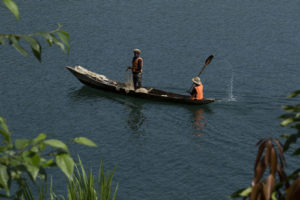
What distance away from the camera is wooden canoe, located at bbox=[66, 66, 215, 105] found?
915 inches

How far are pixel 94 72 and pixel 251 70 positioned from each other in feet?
26.3

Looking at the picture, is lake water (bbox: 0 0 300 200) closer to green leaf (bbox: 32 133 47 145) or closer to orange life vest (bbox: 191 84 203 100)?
orange life vest (bbox: 191 84 203 100)

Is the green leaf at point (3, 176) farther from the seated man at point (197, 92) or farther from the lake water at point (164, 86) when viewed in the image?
the seated man at point (197, 92)

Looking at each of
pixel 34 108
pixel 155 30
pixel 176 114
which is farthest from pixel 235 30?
pixel 34 108

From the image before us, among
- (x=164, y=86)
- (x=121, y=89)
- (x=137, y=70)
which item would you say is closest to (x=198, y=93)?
(x=164, y=86)

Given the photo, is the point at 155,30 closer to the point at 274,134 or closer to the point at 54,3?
the point at 54,3

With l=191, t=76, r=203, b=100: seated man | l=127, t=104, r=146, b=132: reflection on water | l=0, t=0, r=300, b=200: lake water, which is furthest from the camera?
l=191, t=76, r=203, b=100: seated man

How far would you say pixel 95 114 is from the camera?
23.0 meters

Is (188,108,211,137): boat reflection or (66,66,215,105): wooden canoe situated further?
(66,66,215,105): wooden canoe

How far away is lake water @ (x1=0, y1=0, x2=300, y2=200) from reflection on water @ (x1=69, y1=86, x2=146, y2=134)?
5 cm

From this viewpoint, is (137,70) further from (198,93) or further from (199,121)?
(199,121)

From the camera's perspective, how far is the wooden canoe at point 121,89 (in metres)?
23.2

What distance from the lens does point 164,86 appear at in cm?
2589

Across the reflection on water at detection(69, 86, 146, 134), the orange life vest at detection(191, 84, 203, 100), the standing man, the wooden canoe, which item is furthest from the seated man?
the standing man
